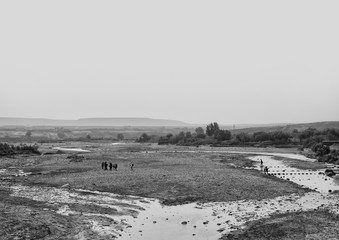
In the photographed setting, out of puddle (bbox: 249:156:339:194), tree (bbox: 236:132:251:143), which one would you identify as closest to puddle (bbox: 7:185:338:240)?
A: puddle (bbox: 249:156:339:194)

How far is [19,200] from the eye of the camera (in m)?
31.5

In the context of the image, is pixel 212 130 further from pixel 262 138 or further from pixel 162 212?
pixel 162 212

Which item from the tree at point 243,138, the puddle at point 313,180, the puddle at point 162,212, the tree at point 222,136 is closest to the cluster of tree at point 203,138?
Answer: the tree at point 222,136

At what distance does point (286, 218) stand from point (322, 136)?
95839 mm

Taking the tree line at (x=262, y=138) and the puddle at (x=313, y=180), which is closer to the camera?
the puddle at (x=313, y=180)

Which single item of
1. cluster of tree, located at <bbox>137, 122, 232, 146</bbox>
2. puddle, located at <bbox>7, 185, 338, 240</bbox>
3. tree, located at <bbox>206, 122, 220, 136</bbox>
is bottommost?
puddle, located at <bbox>7, 185, 338, 240</bbox>

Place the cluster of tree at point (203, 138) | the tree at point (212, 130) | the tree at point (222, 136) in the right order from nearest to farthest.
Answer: the cluster of tree at point (203, 138), the tree at point (222, 136), the tree at point (212, 130)

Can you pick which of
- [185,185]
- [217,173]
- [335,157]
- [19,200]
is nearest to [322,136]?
[335,157]

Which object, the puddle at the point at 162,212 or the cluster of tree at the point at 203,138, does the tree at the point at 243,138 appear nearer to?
the cluster of tree at the point at 203,138

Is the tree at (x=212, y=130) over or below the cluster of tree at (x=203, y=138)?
over

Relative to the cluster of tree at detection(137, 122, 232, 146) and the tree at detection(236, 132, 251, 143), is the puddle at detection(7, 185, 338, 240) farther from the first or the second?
the cluster of tree at detection(137, 122, 232, 146)

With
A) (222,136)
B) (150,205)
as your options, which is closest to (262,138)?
(222,136)

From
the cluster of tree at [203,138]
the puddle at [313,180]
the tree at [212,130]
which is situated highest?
the tree at [212,130]

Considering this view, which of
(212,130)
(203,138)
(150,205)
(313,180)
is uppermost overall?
(212,130)
